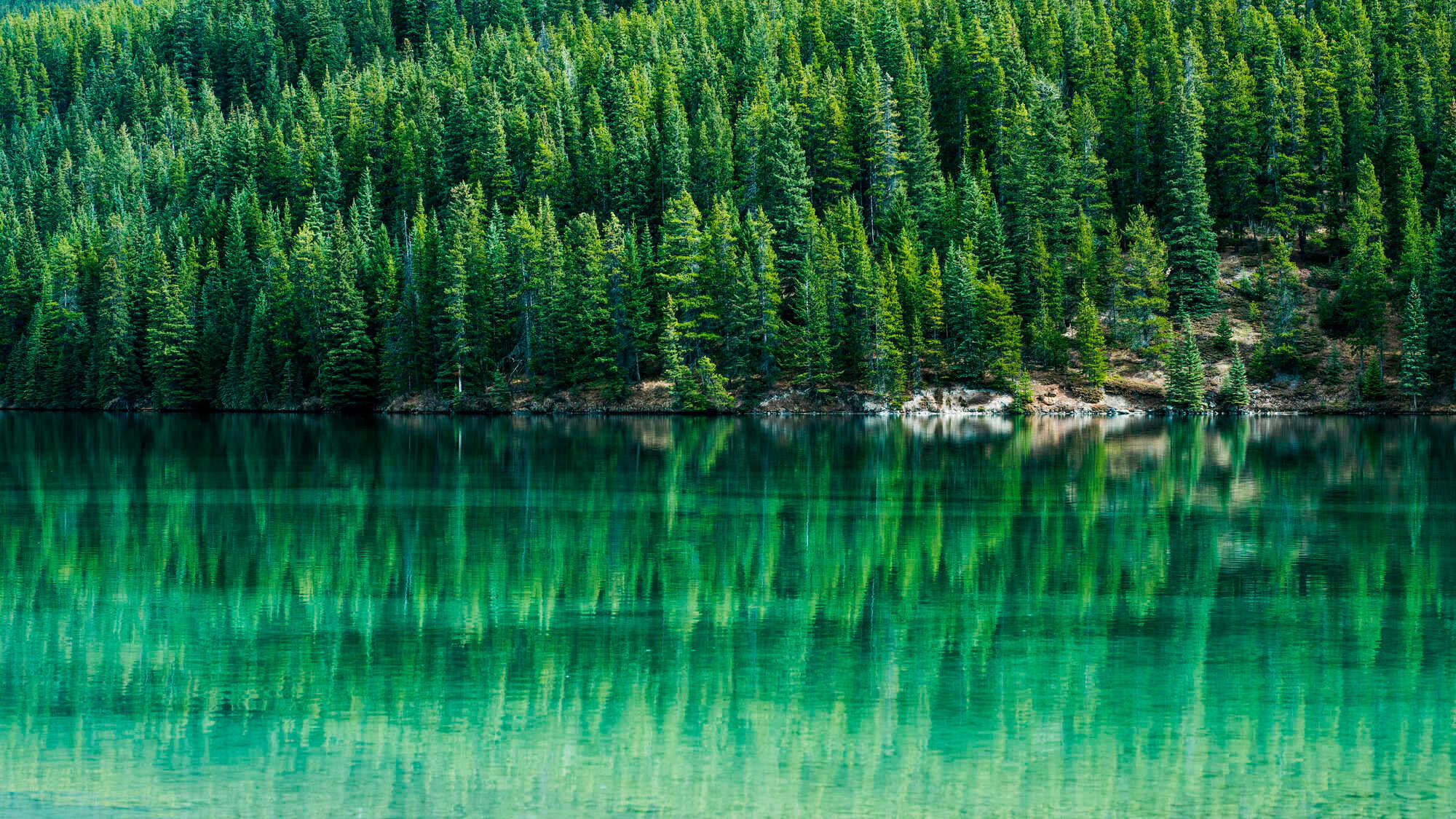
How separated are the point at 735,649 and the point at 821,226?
8391 centimetres

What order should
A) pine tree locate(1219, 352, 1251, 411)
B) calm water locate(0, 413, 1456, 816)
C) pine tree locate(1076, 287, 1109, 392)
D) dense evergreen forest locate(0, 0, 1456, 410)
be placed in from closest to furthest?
calm water locate(0, 413, 1456, 816) → pine tree locate(1219, 352, 1251, 411) → pine tree locate(1076, 287, 1109, 392) → dense evergreen forest locate(0, 0, 1456, 410)

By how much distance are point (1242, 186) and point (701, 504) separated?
78389 millimetres

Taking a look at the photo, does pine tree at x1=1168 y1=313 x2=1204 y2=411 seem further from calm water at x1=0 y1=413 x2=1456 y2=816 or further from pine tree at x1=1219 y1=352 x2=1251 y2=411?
calm water at x1=0 y1=413 x2=1456 y2=816

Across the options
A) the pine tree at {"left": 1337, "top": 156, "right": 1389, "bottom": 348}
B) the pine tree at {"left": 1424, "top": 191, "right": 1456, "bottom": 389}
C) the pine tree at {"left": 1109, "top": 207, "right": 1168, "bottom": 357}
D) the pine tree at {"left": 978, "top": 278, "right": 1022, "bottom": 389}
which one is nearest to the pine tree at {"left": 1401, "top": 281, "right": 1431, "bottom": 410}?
the pine tree at {"left": 1424, "top": 191, "right": 1456, "bottom": 389}

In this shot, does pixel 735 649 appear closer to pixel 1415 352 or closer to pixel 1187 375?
pixel 1187 375

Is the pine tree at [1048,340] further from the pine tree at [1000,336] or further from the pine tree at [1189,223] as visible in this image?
the pine tree at [1189,223]

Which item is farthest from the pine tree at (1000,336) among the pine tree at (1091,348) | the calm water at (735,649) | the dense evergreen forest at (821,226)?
the calm water at (735,649)

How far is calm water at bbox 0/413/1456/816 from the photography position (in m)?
14.5

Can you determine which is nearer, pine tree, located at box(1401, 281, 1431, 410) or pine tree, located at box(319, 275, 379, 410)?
pine tree, located at box(1401, 281, 1431, 410)

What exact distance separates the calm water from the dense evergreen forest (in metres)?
52.2

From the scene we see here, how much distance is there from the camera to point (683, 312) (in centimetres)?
10200

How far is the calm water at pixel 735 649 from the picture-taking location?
14516 mm

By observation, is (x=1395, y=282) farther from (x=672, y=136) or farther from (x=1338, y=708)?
(x=1338, y=708)

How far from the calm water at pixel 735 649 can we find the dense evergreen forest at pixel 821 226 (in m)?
52.2
